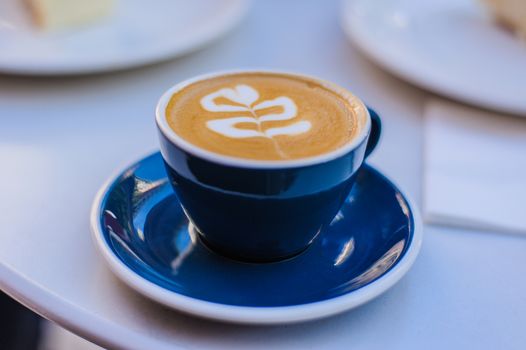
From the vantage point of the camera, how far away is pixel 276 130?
46cm

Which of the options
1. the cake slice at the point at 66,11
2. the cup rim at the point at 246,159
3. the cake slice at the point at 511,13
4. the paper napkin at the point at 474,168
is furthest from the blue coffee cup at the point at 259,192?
the cake slice at the point at 511,13

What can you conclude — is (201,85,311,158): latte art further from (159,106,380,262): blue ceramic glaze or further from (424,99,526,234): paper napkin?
(424,99,526,234): paper napkin

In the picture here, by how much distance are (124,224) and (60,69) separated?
0.99 feet

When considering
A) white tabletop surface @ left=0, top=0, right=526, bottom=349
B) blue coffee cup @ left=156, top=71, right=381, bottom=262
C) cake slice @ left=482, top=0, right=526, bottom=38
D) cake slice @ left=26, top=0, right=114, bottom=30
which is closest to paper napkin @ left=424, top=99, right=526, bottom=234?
white tabletop surface @ left=0, top=0, right=526, bottom=349

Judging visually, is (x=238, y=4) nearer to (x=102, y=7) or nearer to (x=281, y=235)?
(x=102, y=7)

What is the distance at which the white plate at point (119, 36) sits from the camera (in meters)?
0.72

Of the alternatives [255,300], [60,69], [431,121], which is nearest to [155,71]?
[60,69]

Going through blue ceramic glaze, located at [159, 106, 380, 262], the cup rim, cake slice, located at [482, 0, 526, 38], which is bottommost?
cake slice, located at [482, 0, 526, 38]

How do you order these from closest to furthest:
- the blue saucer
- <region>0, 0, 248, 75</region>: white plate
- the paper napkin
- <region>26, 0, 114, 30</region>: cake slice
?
the blue saucer < the paper napkin < <region>0, 0, 248, 75</region>: white plate < <region>26, 0, 114, 30</region>: cake slice

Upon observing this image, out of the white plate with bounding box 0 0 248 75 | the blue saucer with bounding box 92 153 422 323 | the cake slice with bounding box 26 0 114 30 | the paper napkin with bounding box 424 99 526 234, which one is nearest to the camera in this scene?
A: the blue saucer with bounding box 92 153 422 323

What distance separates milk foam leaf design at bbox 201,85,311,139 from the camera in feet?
1.50

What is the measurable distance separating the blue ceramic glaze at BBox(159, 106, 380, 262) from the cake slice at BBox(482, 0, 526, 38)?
0.57 m

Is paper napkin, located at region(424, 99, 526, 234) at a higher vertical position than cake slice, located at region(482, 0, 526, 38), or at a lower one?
higher

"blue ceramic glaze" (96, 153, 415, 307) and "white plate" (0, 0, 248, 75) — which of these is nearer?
"blue ceramic glaze" (96, 153, 415, 307)
